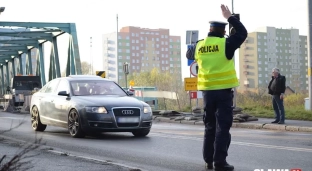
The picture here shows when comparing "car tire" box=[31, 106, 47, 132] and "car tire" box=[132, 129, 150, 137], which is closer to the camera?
"car tire" box=[132, 129, 150, 137]

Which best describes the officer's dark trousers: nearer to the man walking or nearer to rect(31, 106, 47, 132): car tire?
rect(31, 106, 47, 132): car tire

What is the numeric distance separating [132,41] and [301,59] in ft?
156

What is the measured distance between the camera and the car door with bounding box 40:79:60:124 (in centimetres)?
1383

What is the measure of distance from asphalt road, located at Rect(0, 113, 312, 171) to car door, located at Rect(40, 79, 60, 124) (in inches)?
24.6

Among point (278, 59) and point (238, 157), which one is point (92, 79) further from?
point (278, 59)

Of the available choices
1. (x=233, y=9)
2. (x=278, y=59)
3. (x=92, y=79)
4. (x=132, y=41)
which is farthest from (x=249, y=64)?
(x=92, y=79)

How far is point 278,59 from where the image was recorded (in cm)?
13000

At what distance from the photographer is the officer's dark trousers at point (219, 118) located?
22.3 feet

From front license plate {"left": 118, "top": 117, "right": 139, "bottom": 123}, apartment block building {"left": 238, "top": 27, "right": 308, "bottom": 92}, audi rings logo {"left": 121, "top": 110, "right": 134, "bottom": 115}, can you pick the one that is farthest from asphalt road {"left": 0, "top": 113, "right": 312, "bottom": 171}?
apartment block building {"left": 238, "top": 27, "right": 308, "bottom": 92}

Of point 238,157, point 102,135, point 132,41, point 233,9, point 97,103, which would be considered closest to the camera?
point 238,157

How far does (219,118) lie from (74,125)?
21.1 feet

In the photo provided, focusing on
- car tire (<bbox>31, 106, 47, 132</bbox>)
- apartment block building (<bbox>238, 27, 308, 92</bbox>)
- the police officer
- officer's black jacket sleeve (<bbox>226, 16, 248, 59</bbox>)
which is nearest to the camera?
officer's black jacket sleeve (<bbox>226, 16, 248, 59</bbox>)

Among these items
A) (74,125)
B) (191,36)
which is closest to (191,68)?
(191,36)

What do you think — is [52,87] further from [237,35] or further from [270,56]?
[270,56]
